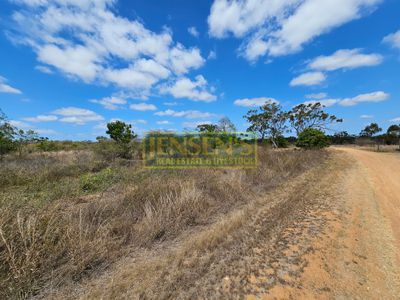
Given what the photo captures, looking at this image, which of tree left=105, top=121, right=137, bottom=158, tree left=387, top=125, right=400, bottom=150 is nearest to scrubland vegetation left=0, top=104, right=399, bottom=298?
tree left=105, top=121, right=137, bottom=158

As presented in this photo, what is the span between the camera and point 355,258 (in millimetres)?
2738

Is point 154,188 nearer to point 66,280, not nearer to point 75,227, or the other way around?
point 75,227

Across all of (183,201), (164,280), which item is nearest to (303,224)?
(183,201)

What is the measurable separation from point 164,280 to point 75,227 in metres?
1.66

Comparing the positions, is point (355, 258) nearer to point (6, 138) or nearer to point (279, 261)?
point (279, 261)

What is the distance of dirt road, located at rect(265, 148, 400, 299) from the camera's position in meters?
2.18

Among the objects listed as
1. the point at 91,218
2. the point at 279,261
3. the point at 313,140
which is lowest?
the point at 279,261

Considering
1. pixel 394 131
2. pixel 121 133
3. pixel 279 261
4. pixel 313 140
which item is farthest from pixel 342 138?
pixel 279 261

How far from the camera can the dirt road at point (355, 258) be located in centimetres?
218

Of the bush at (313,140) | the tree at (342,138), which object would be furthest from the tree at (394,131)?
the tree at (342,138)

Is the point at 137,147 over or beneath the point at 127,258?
over

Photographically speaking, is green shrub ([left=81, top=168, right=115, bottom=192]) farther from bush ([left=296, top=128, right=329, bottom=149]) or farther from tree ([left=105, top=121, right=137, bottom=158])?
bush ([left=296, top=128, right=329, bottom=149])

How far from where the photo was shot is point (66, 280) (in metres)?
2.33

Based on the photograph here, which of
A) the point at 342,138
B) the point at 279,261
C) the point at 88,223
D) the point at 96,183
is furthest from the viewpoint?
the point at 342,138
